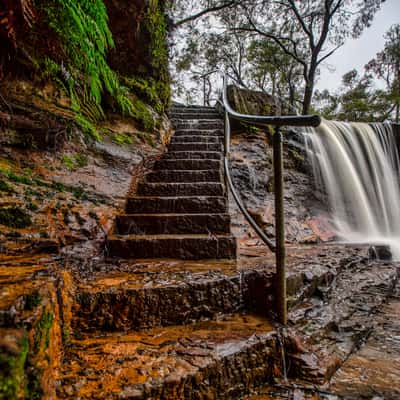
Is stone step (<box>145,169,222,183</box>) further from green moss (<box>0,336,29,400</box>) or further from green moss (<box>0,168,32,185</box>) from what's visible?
green moss (<box>0,336,29,400</box>)

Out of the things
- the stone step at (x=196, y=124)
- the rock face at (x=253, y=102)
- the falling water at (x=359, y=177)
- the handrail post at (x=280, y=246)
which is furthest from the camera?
the rock face at (x=253, y=102)

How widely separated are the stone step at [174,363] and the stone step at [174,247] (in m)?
0.87

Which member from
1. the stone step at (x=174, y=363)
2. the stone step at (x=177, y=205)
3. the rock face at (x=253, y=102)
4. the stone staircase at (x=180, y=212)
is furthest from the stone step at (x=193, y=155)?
the stone step at (x=174, y=363)

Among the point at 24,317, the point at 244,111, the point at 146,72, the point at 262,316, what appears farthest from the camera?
the point at 244,111

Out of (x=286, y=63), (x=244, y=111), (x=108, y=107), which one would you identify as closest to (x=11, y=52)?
(x=108, y=107)

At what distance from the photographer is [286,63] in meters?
12.7

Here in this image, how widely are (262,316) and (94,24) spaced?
9.37 ft

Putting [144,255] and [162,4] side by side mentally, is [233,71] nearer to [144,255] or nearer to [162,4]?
[162,4]

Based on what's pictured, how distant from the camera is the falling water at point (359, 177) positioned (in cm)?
496

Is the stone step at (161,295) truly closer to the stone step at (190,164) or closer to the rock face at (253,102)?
the stone step at (190,164)

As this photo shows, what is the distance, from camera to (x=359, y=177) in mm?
5949

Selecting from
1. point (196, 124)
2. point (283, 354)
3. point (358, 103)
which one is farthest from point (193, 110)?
point (358, 103)

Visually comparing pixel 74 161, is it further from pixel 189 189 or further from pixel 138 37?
pixel 138 37

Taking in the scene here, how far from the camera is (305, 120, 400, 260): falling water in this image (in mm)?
4965
